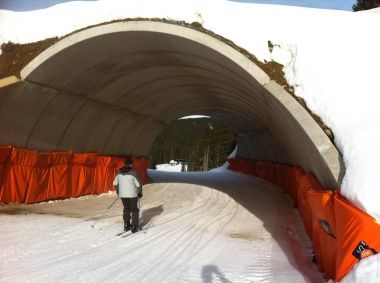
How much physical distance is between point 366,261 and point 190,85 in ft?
42.1

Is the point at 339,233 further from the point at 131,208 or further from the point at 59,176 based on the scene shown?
the point at 59,176

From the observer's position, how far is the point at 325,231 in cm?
711

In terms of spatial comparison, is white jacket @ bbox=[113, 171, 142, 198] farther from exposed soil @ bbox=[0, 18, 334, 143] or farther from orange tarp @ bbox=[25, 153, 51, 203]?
orange tarp @ bbox=[25, 153, 51, 203]

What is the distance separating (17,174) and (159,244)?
6.54m

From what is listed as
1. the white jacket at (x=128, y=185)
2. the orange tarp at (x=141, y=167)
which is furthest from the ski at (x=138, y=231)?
the orange tarp at (x=141, y=167)

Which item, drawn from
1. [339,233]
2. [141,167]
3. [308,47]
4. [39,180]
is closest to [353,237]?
[339,233]

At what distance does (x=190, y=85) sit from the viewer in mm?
17594

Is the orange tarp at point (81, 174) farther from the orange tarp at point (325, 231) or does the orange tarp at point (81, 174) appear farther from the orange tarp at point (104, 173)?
the orange tarp at point (325, 231)

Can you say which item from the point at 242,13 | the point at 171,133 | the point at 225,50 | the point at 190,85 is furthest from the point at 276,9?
the point at 171,133

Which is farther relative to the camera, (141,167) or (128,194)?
(141,167)

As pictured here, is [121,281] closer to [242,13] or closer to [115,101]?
[242,13]

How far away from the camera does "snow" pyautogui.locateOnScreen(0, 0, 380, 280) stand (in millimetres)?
7152

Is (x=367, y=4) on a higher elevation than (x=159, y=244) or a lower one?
higher

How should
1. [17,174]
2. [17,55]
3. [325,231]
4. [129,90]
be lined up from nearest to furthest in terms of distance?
1. [325,231]
2. [17,55]
3. [17,174]
4. [129,90]
